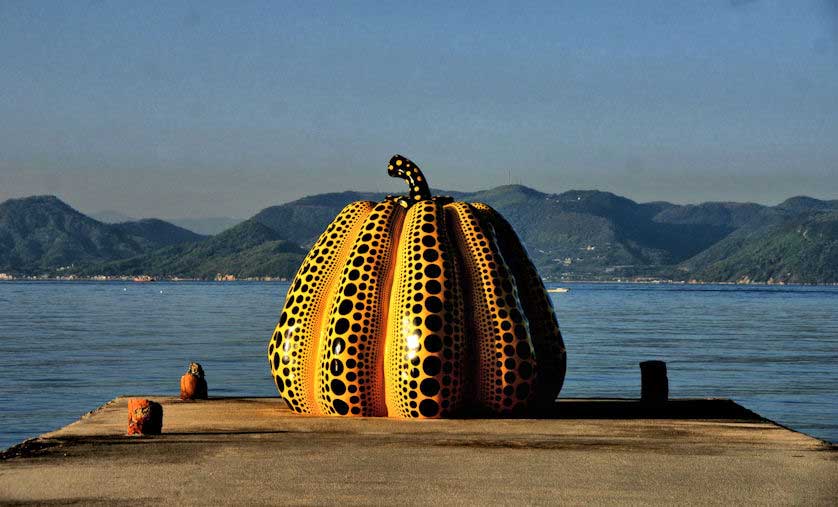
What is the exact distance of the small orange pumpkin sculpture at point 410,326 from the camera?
16.2 m

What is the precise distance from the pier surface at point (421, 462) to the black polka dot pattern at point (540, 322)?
63 centimetres

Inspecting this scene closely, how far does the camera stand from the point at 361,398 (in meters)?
16.5

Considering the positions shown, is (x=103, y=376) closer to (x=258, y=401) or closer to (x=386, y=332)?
(x=258, y=401)

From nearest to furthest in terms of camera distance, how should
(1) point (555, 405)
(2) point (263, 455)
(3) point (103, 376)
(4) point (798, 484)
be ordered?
(4) point (798, 484) → (2) point (263, 455) → (1) point (555, 405) → (3) point (103, 376)

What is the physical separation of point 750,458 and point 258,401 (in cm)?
875

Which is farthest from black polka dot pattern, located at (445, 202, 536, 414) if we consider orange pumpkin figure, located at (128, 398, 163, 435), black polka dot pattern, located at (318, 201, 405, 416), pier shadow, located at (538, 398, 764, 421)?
orange pumpkin figure, located at (128, 398, 163, 435)

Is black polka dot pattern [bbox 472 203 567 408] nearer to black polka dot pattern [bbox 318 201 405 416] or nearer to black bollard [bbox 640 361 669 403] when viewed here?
black polka dot pattern [bbox 318 201 405 416]

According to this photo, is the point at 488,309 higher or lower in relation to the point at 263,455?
higher

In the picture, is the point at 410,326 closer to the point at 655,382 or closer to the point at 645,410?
the point at 645,410

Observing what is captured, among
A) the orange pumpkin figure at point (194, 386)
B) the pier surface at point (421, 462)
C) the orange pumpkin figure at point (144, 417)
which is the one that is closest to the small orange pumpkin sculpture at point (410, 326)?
the pier surface at point (421, 462)

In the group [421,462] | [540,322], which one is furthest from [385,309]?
[421,462]

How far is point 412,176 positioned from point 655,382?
4620 mm

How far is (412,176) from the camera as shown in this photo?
18469mm

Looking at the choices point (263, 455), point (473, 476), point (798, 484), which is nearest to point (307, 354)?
point (263, 455)
